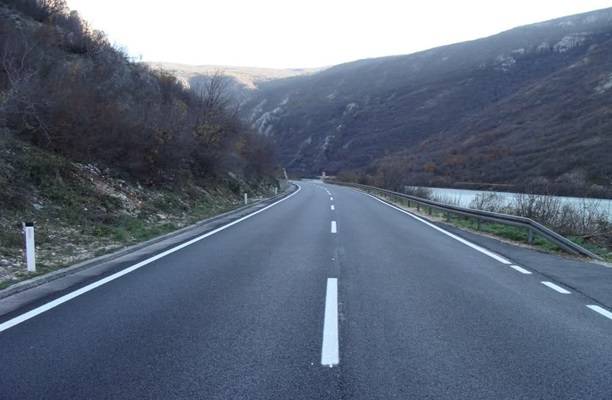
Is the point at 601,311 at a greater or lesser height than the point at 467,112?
lesser

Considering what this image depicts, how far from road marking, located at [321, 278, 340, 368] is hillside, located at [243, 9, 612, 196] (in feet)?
98.7

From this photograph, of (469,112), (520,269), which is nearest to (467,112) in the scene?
(469,112)

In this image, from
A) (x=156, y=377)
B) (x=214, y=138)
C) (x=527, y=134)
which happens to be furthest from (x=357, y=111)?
(x=156, y=377)

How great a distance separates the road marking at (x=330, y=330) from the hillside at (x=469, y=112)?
98.7ft

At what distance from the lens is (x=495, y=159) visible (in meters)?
57.0

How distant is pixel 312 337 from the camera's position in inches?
205

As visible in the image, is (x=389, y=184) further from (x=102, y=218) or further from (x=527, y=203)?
(x=102, y=218)

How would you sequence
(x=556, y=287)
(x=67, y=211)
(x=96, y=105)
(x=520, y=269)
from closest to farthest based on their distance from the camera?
(x=556, y=287) < (x=520, y=269) < (x=67, y=211) < (x=96, y=105)

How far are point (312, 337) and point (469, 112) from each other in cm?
8977

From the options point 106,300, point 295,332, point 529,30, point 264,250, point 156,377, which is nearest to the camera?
point 156,377

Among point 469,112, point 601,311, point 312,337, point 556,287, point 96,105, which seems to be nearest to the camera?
point 312,337

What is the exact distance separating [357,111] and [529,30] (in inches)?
2069

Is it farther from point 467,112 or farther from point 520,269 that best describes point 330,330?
point 467,112

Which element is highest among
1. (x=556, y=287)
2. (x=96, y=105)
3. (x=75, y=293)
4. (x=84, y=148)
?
(x=96, y=105)
